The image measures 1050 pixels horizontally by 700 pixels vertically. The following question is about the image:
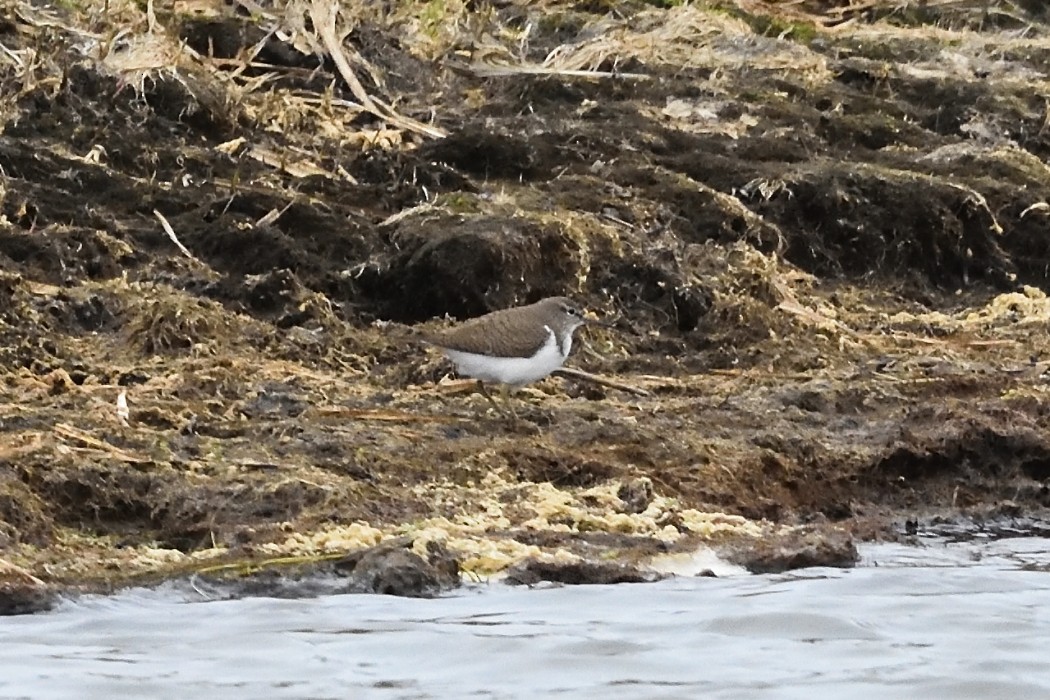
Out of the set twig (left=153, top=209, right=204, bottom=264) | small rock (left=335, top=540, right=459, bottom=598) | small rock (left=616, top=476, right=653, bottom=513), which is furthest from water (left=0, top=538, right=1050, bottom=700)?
twig (left=153, top=209, right=204, bottom=264)

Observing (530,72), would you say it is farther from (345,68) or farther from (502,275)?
(502,275)

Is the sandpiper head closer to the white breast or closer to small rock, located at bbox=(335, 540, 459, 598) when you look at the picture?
the white breast

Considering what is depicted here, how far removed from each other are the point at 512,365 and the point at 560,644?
106 inches

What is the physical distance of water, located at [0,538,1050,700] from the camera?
6023mm

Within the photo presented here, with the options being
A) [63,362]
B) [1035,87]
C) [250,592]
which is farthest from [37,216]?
[1035,87]

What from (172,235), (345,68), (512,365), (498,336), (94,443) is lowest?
(94,443)

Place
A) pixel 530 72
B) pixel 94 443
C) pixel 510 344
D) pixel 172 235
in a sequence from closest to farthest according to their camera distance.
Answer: pixel 94 443
pixel 510 344
pixel 172 235
pixel 530 72

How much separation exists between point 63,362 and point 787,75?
19.9 ft

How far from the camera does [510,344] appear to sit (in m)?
8.95

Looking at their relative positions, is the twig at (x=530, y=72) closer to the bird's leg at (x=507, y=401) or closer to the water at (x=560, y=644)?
the bird's leg at (x=507, y=401)

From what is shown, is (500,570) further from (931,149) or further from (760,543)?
(931,149)

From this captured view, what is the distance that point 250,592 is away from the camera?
22.3ft

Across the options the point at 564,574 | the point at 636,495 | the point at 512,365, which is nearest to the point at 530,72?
the point at 512,365

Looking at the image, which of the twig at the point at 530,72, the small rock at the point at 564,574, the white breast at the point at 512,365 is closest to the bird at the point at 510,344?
the white breast at the point at 512,365
